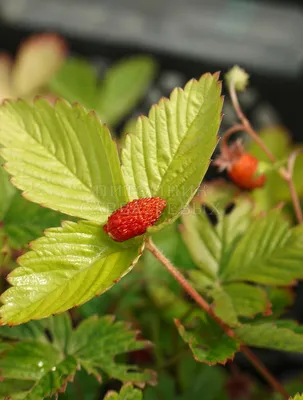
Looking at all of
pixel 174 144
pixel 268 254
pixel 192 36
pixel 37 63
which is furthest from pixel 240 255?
pixel 192 36

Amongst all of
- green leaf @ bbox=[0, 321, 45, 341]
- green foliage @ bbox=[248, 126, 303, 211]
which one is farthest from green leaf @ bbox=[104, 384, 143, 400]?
green foliage @ bbox=[248, 126, 303, 211]

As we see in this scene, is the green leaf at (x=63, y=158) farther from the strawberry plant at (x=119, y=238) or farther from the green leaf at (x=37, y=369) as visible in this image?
the green leaf at (x=37, y=369)

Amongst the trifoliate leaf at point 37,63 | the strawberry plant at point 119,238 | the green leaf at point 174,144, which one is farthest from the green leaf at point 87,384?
the trifoliate leaf at point 37,63

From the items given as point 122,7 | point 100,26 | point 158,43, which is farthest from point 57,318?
point 122,7

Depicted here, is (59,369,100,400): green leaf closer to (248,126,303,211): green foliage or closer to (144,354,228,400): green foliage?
(144,354,228,400): green foliage

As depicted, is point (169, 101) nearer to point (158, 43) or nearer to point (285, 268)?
point (285, 268)

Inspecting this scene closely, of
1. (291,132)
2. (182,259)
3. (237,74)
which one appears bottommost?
(291,132)
